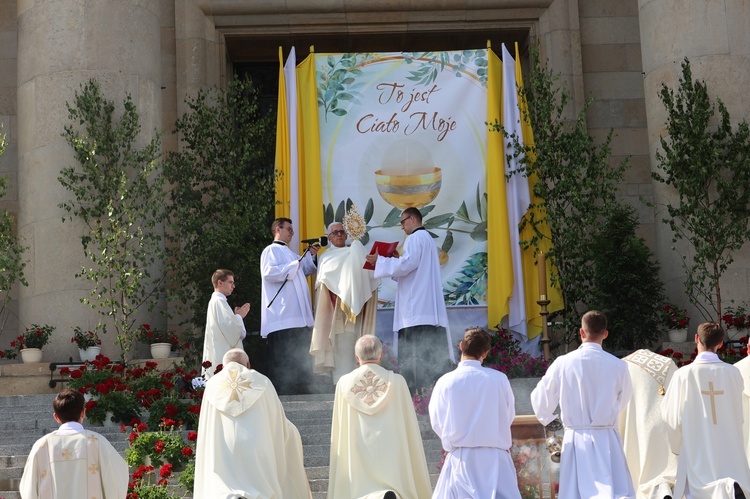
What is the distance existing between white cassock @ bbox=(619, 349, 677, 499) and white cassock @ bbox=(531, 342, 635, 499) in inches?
38.5

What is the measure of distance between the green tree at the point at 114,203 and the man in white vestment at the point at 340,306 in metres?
2.16

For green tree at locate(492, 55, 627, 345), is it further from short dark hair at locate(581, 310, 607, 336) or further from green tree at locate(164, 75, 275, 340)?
short dark hair at locate(581, 310, 607, 336)

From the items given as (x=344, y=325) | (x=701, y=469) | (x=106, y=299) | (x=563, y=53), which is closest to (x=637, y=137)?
(x=563, y=53)

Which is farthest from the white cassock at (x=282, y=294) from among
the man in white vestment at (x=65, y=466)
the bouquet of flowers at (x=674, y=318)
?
the man in white vestment at (x=65, y=466)

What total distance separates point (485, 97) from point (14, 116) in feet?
19.9

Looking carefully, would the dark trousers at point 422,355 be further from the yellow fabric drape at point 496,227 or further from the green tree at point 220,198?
the yellow fabric drape at point 496,227

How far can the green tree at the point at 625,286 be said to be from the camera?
1606 centimetres

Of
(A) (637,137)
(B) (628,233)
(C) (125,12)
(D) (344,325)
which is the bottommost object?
(D) (344,325)

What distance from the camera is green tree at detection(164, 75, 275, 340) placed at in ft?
53.5

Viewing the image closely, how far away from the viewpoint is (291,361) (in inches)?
592

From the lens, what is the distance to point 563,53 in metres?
18.7

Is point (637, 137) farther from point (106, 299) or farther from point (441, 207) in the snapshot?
point (106, 299)

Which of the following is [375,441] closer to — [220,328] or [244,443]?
[244,443]

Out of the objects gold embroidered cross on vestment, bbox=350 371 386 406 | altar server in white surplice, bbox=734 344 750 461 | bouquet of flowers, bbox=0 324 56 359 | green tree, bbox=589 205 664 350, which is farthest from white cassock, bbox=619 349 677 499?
bouquet of flowers, bbox=0 324 56 359
